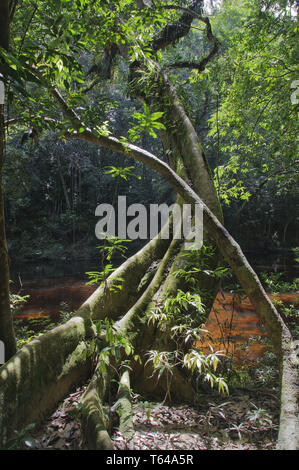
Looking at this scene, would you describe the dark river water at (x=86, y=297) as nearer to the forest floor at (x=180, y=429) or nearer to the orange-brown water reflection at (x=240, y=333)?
the orange-brown water reflection at (x=240, y=333)

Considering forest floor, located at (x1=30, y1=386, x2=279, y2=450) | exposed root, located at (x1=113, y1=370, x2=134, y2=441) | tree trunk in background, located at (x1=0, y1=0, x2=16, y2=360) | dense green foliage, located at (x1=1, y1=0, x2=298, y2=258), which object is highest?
dense green foliage, located at (x1=1, y1=0, x2=298, y2=258)

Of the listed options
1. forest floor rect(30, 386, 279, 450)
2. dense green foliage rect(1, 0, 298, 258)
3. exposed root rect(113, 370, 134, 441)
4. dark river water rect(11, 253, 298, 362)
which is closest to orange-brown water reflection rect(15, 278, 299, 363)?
dark river water rect(11, 253, 298, 362)

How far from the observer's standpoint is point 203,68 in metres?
5.73

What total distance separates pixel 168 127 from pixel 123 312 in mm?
2888

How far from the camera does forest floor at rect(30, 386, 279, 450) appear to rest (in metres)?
1.96

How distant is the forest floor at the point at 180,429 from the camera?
196 centimetres

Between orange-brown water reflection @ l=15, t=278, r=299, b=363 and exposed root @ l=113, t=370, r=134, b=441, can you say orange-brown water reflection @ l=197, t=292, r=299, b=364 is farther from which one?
exposed root @ l=113, t=370, r=134, b=441

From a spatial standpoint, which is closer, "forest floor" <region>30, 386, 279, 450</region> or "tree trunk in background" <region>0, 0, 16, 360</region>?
"forest floor" <region>30, 386, 279, 450</region>

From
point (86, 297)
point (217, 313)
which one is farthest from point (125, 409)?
point (86, 297)

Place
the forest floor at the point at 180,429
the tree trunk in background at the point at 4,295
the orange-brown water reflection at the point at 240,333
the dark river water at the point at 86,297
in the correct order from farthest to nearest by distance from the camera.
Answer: the dark river water at the point at 86,297, the orange-brown water reflection at the point at 240,333, the tree trunk in background at the point at 4,295, the forest floor at the point at 180,429

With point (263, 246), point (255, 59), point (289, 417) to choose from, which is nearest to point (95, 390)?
point (289, 417)

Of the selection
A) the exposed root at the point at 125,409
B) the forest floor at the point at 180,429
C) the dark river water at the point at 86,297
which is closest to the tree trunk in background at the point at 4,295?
the forest floor at the point at 180,429

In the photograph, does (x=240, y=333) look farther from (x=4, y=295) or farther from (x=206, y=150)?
(x=206, y=150)

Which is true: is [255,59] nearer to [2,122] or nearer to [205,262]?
[205,262]
